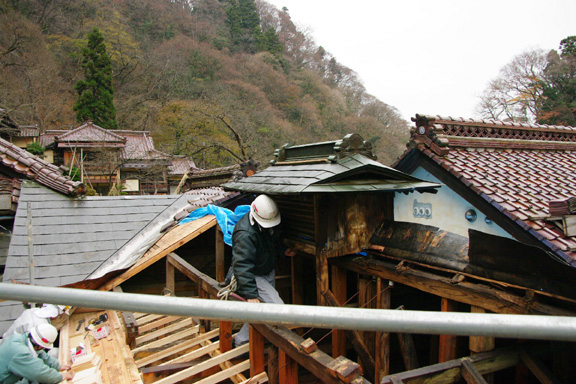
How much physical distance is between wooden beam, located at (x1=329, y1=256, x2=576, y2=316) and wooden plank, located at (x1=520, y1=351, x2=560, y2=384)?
2.65 ft

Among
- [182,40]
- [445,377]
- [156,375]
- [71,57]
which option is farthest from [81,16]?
[445,377]

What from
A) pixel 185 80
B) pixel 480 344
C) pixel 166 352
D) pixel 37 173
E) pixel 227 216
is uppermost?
pixel 185 80

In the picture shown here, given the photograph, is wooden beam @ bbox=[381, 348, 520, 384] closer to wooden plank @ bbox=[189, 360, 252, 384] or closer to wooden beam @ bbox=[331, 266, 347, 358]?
wooden plank @ bbox=[189, 360, 252, 384]

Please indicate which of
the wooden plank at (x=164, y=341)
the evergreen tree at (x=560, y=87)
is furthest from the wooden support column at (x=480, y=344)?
the evergreen tree at (x=560, y=87)

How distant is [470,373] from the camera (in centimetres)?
317

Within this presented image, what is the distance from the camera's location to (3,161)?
283 inches

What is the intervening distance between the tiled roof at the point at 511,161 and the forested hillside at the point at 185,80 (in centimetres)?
1596

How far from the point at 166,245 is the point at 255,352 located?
2.92 meters

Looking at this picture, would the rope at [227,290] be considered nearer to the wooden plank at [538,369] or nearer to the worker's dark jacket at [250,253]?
the worker's dark jacket at [250,253]

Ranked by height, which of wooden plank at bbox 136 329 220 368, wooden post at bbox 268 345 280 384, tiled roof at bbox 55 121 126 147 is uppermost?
tiled roof at bbox 55 121 126 147

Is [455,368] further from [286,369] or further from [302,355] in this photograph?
[286,369]

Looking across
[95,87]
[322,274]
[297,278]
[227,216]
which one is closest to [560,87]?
[297,278]

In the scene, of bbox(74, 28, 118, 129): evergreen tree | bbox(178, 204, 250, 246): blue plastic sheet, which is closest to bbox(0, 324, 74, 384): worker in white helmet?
bbox(178, 204, 250, 246): blue plastic sheet

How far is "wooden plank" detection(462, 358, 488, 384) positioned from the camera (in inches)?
122
